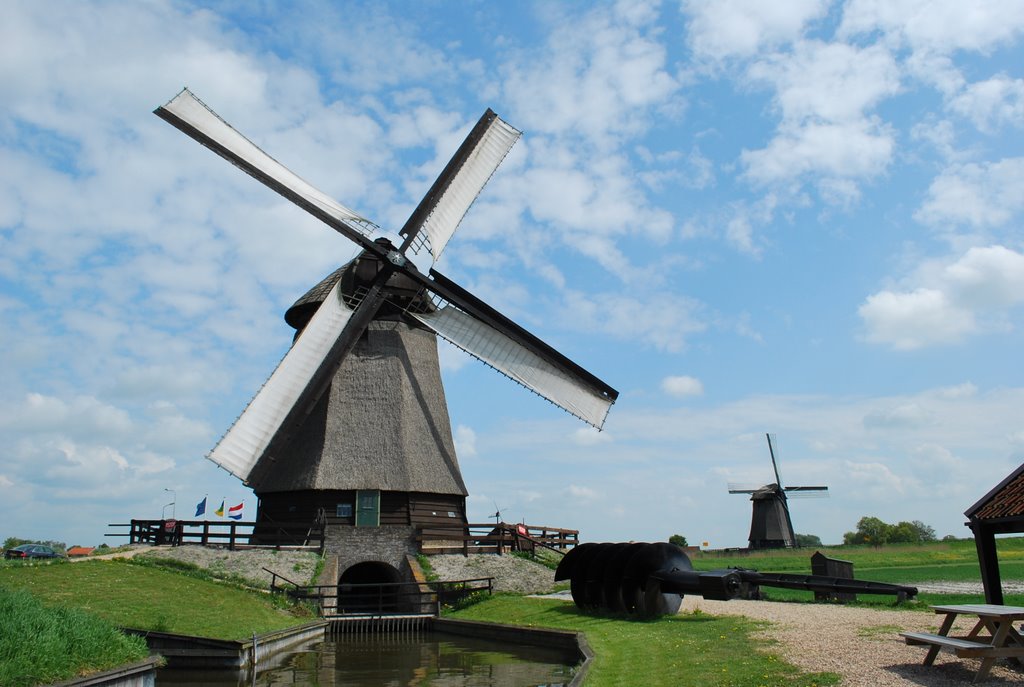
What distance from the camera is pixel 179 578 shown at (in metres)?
20.2

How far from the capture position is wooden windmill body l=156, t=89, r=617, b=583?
23.6 meters

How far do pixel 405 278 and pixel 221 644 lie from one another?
14.6m

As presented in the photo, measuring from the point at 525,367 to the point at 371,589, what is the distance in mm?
9185

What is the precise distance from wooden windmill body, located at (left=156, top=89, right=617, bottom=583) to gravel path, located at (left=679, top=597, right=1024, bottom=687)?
11240mm

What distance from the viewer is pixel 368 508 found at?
24.5 meters

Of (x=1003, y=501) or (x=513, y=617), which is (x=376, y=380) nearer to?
(x=513, y=617)

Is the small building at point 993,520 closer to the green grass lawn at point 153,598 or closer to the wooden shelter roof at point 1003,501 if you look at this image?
the wooden shelter roof at point 1003,501

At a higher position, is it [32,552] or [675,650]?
[32,552]

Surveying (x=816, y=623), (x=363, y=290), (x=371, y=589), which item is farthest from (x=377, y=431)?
(x=816, y=623)

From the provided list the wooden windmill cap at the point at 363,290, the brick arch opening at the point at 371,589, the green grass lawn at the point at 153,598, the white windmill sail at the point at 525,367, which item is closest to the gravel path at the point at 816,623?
the brick arch opening at the point at 371,589

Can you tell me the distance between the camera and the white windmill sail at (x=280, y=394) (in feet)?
70.2

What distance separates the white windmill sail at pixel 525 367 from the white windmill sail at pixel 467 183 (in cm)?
272

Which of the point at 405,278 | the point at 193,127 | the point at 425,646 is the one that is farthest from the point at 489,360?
the point at 193,127

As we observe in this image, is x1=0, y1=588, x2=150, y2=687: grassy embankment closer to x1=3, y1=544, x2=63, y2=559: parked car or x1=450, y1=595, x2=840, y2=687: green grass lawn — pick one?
x1=450, y1=595, x2=840, y2=687: green grass lawn
